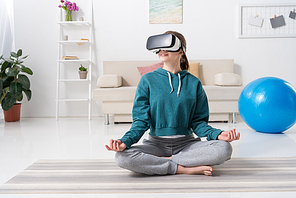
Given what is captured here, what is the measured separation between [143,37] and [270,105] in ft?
7.33

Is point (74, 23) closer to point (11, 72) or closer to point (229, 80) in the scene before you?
point (11, 72)

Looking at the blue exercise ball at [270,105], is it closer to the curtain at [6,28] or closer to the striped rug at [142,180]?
the striped rug at [142,180]

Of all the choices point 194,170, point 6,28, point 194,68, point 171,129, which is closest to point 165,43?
point 171,129

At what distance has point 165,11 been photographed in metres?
3.97

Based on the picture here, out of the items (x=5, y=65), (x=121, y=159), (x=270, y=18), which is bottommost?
(x=121, y=159)

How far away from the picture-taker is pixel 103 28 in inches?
160

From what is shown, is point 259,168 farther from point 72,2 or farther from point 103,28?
point 72,2

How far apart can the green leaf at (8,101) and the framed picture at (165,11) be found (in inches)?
86.1

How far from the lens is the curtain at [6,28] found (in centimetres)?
389

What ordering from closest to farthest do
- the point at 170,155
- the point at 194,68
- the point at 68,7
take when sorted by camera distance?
1. the point at 170,155
2. the point at 194,68
3. the point at 68,7

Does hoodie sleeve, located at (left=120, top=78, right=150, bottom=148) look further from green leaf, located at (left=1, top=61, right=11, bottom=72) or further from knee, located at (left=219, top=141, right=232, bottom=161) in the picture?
green leaf, located at (left=1, top=61, right=11, bottom=72)

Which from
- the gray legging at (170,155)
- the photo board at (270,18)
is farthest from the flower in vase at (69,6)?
the gray legging at (170,155)

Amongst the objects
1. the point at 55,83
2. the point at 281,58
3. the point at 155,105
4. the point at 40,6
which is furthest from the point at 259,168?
the point at 40,6

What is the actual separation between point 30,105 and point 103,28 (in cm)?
162
